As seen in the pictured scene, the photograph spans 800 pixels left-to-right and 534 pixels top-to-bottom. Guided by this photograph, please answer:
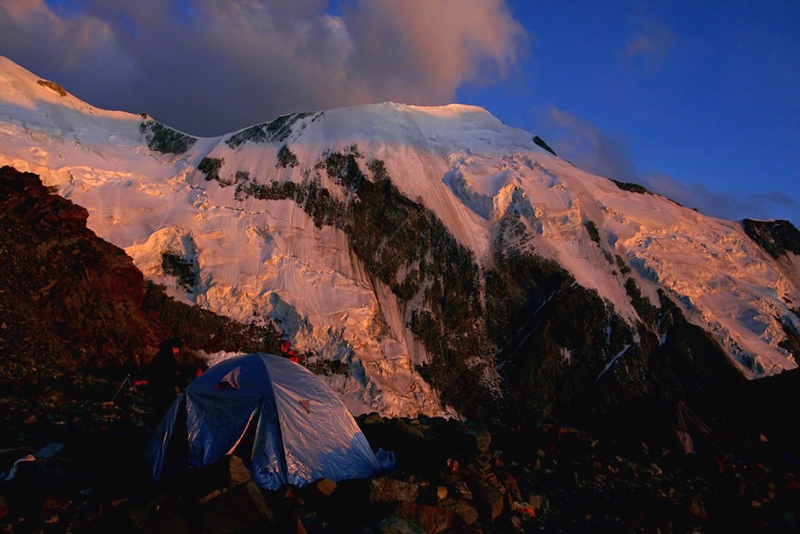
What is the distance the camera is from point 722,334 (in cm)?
3080

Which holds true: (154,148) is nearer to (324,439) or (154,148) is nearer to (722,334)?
(324,439)

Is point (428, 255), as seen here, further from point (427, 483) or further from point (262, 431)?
point (427, 483)

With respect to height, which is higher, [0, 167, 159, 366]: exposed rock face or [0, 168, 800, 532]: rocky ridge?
[0, 168, 800, 532]: rocky ridge

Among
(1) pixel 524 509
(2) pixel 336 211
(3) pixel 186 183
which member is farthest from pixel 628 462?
(3) pixel 186 183

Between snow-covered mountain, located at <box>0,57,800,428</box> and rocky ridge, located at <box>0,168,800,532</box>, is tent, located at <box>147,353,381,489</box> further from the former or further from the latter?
snow-covered mountain, located at <box>0,57,800,428</box>

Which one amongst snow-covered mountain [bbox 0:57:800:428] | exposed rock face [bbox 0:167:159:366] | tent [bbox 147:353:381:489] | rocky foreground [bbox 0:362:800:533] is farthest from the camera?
snow-covered mountain [bbox 0:57:800:428]

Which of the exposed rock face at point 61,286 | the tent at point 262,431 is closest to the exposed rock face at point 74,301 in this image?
the exposed rock face at point 61,286

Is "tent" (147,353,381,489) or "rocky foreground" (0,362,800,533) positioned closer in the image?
"rocky foreground" (0,362,800,533)

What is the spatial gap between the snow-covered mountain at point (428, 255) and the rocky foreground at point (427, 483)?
1514cm

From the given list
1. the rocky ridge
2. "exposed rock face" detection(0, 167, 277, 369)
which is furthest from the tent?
"exposed rock face" detection(0, 167, 277, 369)

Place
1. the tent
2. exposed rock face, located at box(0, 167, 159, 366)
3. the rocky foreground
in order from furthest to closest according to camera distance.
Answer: exposed rock face, located at box(0, 167, 159, 366) → the tent → the rocky foreground

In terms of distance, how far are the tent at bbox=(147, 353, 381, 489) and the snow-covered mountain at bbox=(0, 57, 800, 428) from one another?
17.0 metres

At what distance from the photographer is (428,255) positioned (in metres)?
34.2

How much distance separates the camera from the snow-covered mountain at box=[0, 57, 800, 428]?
1139 inches
